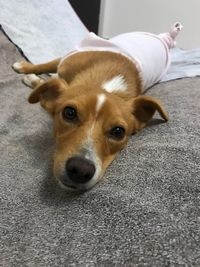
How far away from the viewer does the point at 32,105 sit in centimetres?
200

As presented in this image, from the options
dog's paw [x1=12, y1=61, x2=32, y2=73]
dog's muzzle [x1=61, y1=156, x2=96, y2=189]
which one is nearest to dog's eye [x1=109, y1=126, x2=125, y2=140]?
dog's muzzle [x1=61, y1=156, x2=96, y2=189]

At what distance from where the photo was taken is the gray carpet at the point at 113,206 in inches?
39.1

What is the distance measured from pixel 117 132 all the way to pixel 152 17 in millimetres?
3334

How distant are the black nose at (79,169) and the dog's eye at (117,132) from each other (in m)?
0.27

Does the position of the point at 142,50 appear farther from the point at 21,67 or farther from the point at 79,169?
the point at 79,169

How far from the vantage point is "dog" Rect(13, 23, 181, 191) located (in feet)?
4.24

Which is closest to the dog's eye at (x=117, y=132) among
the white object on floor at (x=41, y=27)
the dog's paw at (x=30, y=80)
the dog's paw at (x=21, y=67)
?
the dog's paw at (x=30, y=80)

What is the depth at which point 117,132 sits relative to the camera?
1.52m

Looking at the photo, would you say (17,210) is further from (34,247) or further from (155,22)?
(155,22)

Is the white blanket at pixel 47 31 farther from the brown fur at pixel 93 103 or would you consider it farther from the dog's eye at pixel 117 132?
the dog's eye at pixel 117 132

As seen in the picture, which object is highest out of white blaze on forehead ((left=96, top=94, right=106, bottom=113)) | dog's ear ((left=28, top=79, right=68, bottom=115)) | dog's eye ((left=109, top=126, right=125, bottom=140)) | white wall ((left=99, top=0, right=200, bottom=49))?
white blaze on forehead ((left=96, top=94, right=106, bottom=113))

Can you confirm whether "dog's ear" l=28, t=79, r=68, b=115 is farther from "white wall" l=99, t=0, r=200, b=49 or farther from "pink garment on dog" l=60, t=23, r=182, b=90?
"white wall" l=99, t=0, r=200, b=49

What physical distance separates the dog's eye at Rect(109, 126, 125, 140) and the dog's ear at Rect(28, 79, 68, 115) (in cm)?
31

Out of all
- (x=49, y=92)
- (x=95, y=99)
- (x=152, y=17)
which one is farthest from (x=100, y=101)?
(x=152, y=17)
